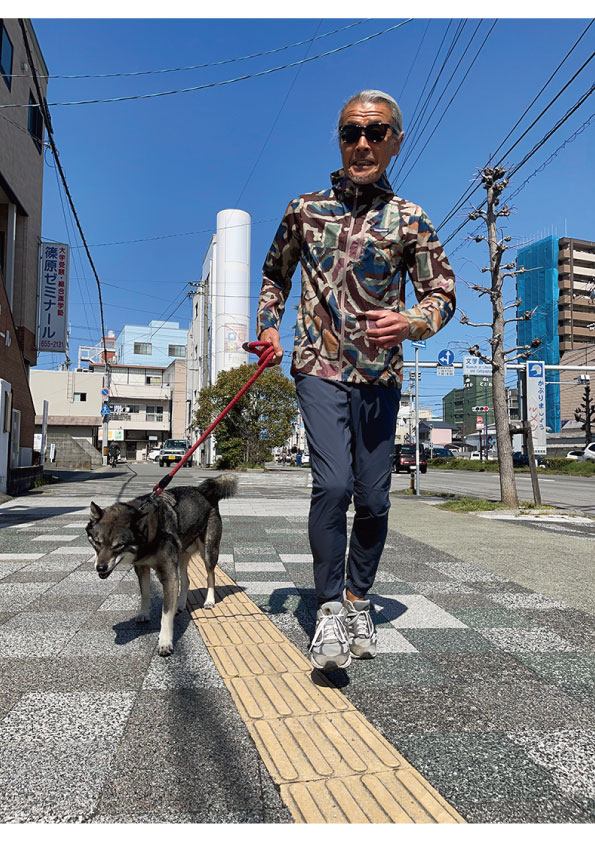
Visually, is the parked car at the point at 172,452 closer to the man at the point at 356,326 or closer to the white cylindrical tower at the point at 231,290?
the white cylindrical tower at the point at 231,290

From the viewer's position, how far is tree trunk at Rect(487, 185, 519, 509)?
37.2ft

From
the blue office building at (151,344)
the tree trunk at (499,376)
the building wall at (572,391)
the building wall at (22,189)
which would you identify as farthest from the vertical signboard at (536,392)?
the blue office building at (151,344)

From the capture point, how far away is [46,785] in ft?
4.60

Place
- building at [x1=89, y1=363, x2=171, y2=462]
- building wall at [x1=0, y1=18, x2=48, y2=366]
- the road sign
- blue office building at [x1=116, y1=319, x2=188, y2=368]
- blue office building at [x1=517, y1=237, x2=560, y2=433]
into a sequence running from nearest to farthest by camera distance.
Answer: building wall at [x1=0, y1=18, x2=48, y2=366], the road sign, blue office building at [x1=517, y1=237, x2=560, y2=433], building at [x1=89, y1=363, x2=171, y2=462], blue office building at [x1=116, y1=319, x2=188, y2=368]

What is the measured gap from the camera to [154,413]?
68.2 m

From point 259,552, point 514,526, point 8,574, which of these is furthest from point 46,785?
point 514,526

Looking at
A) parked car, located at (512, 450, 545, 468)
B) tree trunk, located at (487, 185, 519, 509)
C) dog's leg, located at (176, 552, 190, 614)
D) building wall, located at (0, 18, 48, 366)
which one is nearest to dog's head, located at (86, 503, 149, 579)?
dog's leg, located at (176, 552, 190, 614)

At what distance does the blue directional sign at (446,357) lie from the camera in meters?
18.1

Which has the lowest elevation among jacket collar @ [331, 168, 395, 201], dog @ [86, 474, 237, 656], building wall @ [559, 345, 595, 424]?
dog @ [86, 474, 237, 656]

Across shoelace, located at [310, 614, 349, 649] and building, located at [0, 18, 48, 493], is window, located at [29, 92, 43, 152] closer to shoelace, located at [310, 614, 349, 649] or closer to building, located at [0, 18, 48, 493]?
building, located at [0, 18, 48, 493]

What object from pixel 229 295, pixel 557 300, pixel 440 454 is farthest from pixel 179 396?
pixel 557 300

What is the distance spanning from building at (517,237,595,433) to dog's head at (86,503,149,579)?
64692mm

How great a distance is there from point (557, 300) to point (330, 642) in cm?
7215

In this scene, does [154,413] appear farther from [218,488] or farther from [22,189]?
[218,488]
